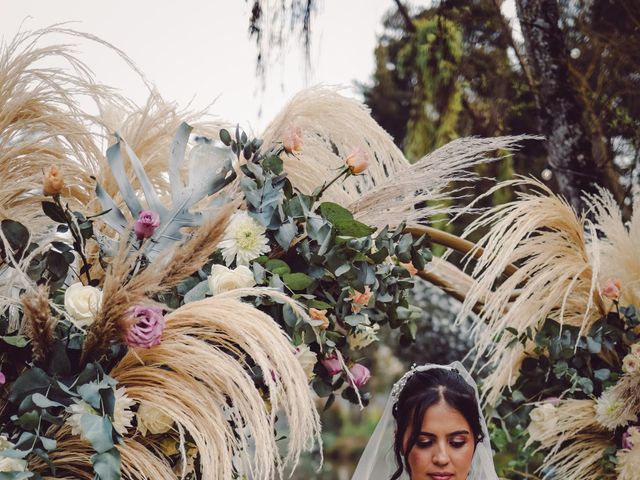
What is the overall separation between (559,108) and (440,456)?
2.47 m

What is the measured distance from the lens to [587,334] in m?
2.88

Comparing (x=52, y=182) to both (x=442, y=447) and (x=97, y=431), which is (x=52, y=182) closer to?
(x=97, y=431)

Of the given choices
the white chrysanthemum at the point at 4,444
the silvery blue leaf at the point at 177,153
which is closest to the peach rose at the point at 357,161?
the silvery blue leaf at the point at 177,153

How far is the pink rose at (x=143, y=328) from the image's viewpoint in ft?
5.11

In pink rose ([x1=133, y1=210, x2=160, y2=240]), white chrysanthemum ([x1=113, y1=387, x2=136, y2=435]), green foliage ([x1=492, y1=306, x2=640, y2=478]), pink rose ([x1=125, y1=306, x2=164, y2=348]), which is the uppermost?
pink rose ([x1=133, y1=210, x2=160, y2=240])

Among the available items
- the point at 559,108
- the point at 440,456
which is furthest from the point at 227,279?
the point at 559,108

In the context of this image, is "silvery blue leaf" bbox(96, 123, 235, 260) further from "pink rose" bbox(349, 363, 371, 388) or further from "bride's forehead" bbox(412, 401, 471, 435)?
"bride's forehead" bbox(412, 401, 471, 435)

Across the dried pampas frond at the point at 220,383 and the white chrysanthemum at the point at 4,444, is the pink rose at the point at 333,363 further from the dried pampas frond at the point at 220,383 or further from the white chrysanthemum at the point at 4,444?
the white chrysanthemum at the point at 4,444

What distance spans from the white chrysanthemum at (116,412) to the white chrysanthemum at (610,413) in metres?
1.75

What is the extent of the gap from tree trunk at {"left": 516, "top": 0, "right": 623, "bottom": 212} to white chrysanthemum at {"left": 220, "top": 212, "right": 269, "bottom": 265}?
2681mm

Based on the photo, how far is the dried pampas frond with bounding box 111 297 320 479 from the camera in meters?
1.60

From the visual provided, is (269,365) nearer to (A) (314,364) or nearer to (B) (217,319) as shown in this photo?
(B) (217,319)

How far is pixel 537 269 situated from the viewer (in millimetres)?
2891

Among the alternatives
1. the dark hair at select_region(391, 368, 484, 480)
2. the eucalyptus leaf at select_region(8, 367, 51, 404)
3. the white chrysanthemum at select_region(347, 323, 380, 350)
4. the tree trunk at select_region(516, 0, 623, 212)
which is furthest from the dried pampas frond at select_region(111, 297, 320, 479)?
the tree trunk at select_region(516, 0, 623, 212)
